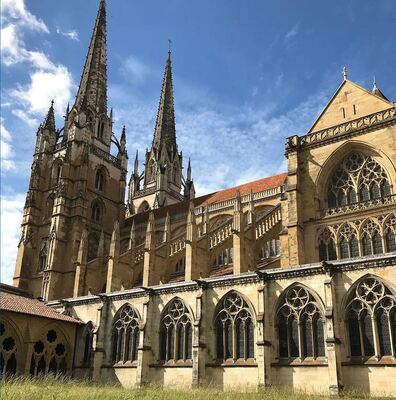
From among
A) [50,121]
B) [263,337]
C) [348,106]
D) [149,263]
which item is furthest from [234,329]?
[50,121]

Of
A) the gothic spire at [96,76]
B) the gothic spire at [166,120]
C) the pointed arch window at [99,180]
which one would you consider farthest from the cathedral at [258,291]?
the gothic spire at [166,120]

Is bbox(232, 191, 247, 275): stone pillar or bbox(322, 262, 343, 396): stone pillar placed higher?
bbox(232, 191, 247, 275): stone pillar

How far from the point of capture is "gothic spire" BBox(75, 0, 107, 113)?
48.4 meters

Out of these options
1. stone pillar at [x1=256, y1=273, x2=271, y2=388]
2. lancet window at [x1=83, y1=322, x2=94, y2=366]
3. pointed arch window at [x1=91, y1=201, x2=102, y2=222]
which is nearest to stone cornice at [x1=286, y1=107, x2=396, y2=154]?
stone pillar at [x1=256, y1=273, x2=271, y2=388]

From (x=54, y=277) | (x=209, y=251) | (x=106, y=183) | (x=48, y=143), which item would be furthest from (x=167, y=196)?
(x=209, y=251)

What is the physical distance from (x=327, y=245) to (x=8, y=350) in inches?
666

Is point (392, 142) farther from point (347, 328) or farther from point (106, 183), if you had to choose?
point (106, 183)

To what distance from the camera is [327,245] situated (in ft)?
78.1

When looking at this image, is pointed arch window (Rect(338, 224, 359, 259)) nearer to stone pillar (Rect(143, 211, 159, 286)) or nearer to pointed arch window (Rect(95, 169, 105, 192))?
stone pillar (Rect(143, 211, 159, 286))

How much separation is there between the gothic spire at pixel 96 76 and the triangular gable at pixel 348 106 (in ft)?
93.9

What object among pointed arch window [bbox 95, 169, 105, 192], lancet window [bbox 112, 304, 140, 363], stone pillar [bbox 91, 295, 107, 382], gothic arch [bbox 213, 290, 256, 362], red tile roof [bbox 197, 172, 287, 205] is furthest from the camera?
pointed arch window [bbox 95, 169, 105, 192]

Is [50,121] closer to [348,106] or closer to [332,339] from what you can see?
[348,106]

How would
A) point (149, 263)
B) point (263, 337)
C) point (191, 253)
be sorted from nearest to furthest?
1. point (263, 337)
2. point (191, 253)
3. point (149, 263)

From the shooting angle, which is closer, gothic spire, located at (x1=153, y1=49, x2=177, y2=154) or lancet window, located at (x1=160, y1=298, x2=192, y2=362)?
lancet window, located at (x1=160, y1=298, x2=192, y2=362)
